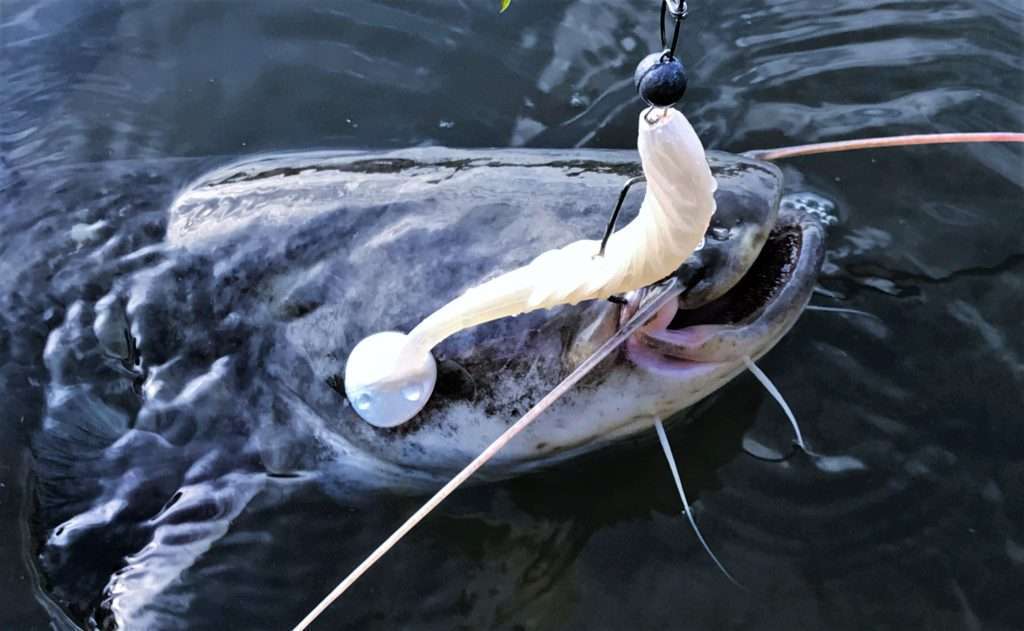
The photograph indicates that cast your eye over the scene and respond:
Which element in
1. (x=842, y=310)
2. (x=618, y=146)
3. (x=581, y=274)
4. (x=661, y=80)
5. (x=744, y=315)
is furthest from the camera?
(x=618, y=146)

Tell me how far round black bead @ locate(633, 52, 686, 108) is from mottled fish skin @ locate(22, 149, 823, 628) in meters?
0.57

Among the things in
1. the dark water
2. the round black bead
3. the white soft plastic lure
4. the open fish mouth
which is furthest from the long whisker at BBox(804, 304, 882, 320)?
the round black bead

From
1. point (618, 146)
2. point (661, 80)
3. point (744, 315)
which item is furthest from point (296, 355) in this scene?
point (618, 146)

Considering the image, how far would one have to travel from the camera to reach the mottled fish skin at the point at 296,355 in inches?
75.3

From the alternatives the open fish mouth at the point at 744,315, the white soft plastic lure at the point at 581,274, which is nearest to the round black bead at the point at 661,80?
the white soft plastic lure at the point at 581,274

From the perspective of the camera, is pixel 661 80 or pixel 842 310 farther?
pixel 842 310

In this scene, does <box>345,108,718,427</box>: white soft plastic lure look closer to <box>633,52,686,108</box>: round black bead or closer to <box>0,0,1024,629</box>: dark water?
<box>633,52,686,108</box>: round black bead

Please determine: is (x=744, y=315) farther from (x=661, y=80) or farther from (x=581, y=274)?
(x=661, y=80)

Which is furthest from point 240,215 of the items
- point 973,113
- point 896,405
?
point 973,113

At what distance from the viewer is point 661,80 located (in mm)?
1288

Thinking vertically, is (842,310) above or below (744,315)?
below

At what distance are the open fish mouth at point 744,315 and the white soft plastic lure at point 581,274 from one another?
0.73 ft

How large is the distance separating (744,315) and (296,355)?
0.87 metres

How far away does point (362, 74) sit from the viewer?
9.89 ft
